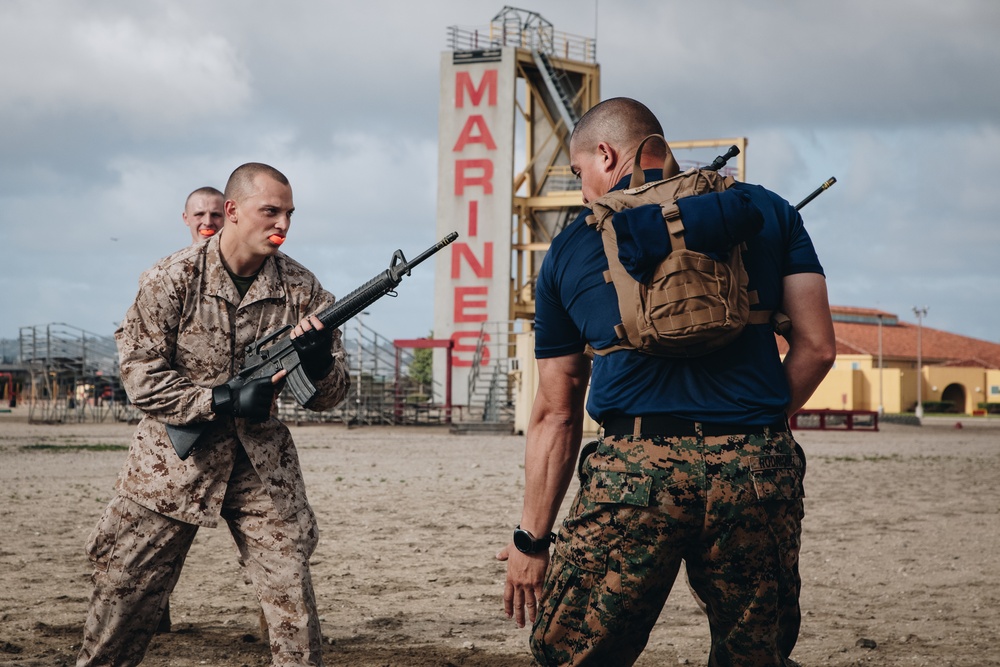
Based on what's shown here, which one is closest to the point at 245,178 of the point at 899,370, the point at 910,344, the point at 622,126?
the point at 622,126

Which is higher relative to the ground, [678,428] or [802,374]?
[802,374]

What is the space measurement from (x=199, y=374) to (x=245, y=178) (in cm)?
77

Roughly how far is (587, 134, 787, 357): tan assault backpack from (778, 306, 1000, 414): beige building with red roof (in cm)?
6061

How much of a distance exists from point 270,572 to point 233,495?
0.33m

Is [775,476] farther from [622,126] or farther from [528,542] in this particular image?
[622,126]

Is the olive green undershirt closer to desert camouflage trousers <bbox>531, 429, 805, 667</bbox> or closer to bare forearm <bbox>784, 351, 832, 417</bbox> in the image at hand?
desert camouflage trousers <bbox>531, 429, 805, 667</bbox>

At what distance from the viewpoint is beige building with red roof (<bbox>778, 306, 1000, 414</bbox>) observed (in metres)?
67.4

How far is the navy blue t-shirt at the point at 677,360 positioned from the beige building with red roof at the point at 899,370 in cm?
6043

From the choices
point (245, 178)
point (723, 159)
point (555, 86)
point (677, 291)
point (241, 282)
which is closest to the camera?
point (677, 291)

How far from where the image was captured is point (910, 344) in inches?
3233

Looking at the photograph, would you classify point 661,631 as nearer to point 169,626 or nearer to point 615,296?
point 169,626

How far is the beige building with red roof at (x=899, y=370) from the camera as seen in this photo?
67.4 metres

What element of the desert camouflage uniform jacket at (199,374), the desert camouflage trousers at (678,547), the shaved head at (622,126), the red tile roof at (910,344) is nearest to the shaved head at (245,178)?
the desert camouflage uniform jacket at (199,374)

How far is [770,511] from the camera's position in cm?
296
